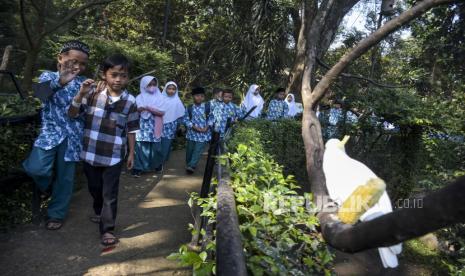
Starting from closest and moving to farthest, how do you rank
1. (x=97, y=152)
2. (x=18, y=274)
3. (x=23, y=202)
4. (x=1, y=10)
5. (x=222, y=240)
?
(x=222, y=240) → (x=18, y=274) → (x=97, y=152) → (x=23, y=202) → (x=1, y=10)

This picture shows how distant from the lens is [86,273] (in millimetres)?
3086

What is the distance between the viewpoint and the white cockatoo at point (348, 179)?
1066 mm

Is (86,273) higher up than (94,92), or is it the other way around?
(94,92)

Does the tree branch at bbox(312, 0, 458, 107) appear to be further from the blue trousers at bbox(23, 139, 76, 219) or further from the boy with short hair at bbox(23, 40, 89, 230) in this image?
the blue trousers at bbox(23, 139, 76, 219)

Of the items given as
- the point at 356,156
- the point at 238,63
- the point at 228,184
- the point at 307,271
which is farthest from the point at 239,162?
the point at 238,63

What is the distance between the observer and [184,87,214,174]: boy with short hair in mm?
6797

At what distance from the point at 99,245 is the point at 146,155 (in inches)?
116

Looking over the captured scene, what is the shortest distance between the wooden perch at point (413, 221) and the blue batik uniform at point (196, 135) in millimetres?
6049

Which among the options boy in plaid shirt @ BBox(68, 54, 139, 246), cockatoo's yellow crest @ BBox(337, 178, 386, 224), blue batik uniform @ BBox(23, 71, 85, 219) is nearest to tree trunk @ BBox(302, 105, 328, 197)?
cockatoo's yellow crest @ BBox(337, 178, 386, 224)

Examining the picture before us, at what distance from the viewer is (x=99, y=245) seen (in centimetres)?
356

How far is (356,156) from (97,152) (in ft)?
17.1

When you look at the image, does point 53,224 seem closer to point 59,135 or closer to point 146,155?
point 59,135

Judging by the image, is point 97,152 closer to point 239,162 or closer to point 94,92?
point 94,92

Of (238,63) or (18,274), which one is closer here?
(18,274)
